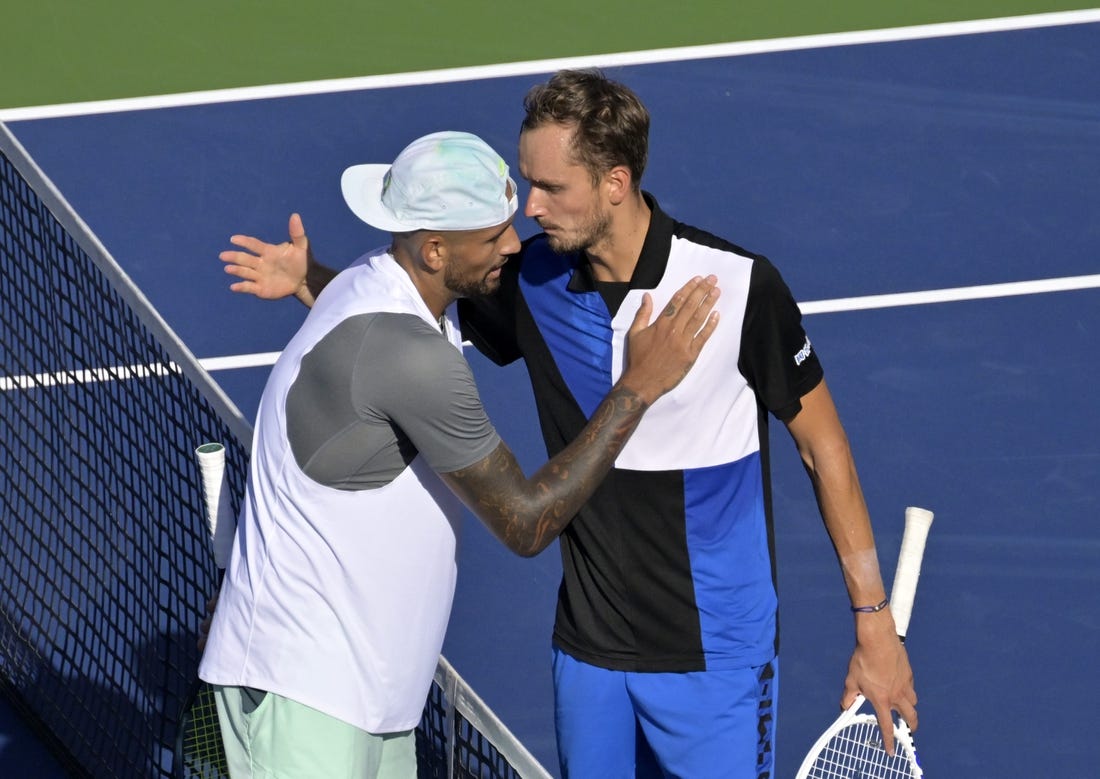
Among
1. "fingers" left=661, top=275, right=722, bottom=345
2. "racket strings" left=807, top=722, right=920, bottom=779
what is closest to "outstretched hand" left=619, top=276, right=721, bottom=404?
"fingers" left=661, top=275, right=722, bottom=345

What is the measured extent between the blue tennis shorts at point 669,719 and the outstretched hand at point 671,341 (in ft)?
2.53

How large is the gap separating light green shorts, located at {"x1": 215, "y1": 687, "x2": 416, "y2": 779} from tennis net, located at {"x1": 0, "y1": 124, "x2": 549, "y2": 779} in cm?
80

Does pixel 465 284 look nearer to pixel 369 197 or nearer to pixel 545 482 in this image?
pixel 369 197

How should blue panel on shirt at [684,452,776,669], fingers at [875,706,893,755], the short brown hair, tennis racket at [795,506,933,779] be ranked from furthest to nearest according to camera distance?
1. tennis racket at [795,506,933,779]
2. fingers at [875,706,893,755]
3. blue panel on shirt at [684,452,776,669]
4. the short brown hair

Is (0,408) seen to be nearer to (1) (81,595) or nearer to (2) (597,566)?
(1) (81,595)

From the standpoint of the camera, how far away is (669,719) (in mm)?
3992

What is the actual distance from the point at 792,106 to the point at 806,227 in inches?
39.0

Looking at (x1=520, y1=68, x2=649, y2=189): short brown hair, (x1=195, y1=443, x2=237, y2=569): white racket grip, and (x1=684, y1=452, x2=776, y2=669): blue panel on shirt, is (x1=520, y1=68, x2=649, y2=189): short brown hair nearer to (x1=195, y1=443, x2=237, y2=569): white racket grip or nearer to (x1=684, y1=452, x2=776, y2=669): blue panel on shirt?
(x1=684, y1=452, x2=776, y2=669): blue panel on shirt

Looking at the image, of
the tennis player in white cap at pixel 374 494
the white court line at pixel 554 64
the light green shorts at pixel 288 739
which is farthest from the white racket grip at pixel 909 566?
the white court line at pixel 554 64

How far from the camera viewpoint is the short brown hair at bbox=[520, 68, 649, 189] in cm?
386

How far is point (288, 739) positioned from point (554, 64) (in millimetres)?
6176

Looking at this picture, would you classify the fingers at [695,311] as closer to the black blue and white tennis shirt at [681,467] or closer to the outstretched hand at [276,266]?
the black blue and white tennis shirt at [681,467]

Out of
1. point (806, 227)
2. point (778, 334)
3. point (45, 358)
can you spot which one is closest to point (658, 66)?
point (806, 227)

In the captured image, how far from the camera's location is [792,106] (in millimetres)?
8570
